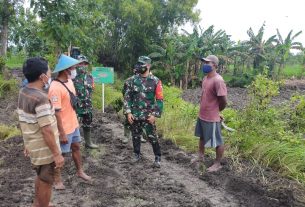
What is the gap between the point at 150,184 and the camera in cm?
583

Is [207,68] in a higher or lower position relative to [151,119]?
higher

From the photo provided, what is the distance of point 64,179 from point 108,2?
2453 cm

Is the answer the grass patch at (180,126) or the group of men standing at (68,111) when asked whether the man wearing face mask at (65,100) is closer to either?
the group of men standing at (68,111)

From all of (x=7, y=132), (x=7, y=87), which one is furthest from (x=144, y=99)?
(x=7, y=87)

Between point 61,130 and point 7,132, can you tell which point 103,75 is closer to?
point 7,132

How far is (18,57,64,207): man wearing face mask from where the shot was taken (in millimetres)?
3744

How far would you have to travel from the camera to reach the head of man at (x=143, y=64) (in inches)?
251

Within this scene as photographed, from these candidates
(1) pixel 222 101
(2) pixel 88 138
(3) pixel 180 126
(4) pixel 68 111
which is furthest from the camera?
(3) pixel 180 126

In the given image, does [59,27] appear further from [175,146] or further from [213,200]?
[213,200]

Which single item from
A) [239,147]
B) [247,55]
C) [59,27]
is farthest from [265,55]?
[239,147]

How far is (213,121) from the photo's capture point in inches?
249

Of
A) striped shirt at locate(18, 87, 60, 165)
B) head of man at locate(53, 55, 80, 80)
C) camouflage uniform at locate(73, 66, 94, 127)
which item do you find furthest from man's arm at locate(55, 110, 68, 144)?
camouflage uniform at locate(73, 66, 94, 127)

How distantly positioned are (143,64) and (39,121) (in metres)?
2.89

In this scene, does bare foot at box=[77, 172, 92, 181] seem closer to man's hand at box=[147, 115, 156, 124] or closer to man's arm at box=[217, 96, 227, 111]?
man's hand at box=[147, 115, 156, 124]
